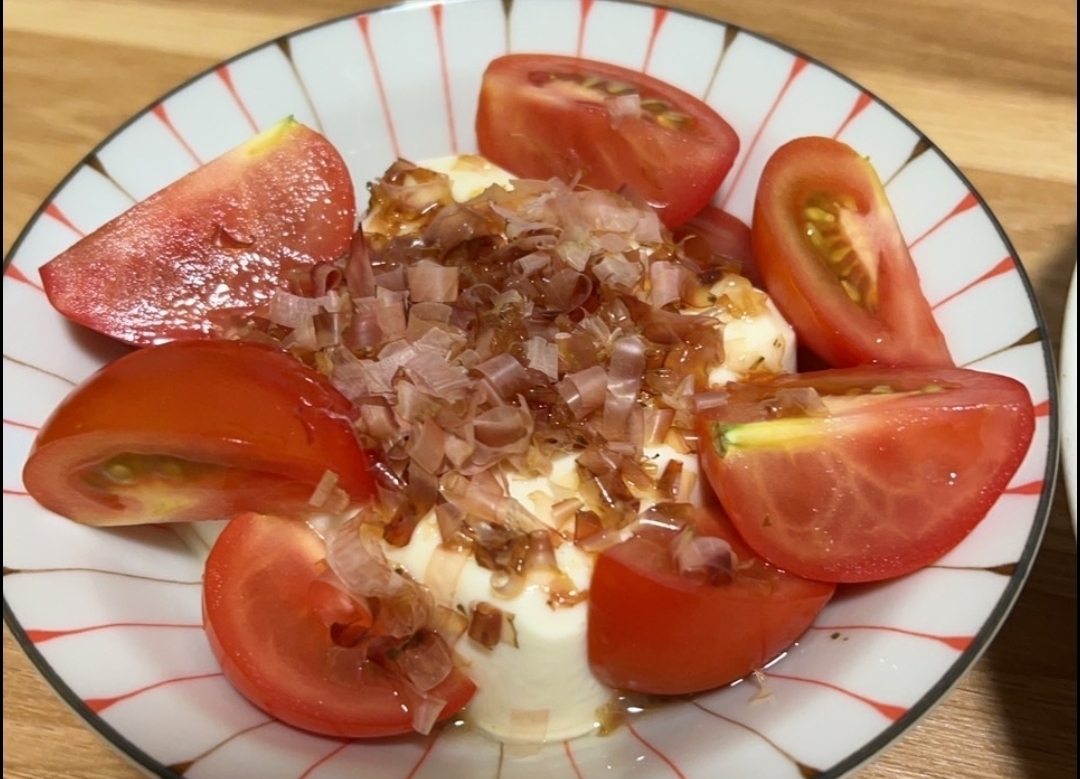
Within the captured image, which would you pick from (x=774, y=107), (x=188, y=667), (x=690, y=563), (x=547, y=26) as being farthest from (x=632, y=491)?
(x=547, y=26)

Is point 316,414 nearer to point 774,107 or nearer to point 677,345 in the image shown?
point 677,345

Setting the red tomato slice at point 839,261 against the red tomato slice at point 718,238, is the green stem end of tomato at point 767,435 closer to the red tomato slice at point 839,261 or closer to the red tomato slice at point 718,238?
the red tomato slice at point 839,261

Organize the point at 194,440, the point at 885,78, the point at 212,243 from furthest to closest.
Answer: the point at 885,78
the point at 212,243
the point at 194,440

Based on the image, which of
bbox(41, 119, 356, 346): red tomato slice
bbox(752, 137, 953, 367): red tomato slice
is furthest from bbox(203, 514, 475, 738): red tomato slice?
bbox(752, 137, 953, 367): red tomato slice

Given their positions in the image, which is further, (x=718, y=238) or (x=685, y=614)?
(x=718, y=238)

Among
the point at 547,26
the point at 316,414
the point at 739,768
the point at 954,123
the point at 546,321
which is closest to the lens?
the point at 739,768

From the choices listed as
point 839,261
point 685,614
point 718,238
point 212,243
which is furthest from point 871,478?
point 212,243

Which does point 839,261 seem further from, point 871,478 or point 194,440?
point 194,440
